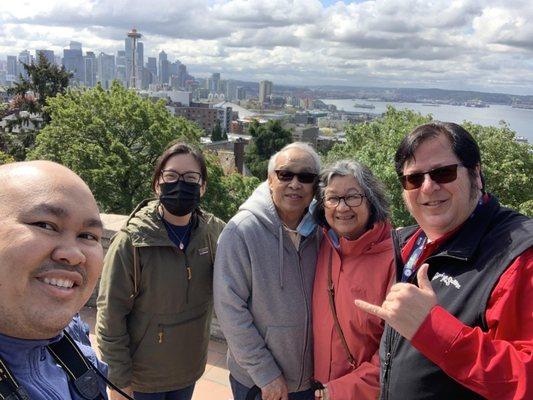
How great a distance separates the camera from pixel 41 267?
3.78 ft

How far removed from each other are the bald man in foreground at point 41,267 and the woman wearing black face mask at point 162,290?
1050mm

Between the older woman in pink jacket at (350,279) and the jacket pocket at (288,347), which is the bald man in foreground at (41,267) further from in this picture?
the older woman in pink jacket at (350,279)

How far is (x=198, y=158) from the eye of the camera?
264 centimetres

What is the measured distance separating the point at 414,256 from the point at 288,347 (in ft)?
2.74

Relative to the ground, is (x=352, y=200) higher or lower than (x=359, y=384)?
higher

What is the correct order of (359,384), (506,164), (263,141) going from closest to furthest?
1. (359,384)
2. (506,164)
3. (263,141)

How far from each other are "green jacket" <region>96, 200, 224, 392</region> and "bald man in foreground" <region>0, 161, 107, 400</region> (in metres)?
1.04

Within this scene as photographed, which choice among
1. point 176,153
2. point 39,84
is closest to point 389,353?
point 176,153

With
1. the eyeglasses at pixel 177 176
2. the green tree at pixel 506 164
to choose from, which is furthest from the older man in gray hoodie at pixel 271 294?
the green tree at pixel 506 164

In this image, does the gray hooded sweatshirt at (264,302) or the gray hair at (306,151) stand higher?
the gray hair at (306,151)

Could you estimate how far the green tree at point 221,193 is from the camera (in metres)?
19.5

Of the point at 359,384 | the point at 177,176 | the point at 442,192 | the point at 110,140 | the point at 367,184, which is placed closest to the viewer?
the point at 442,192

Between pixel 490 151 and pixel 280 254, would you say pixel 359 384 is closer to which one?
pixel 280 254

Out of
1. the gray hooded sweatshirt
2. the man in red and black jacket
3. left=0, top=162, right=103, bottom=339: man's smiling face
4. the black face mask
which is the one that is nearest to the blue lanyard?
the man in red and black jacket
